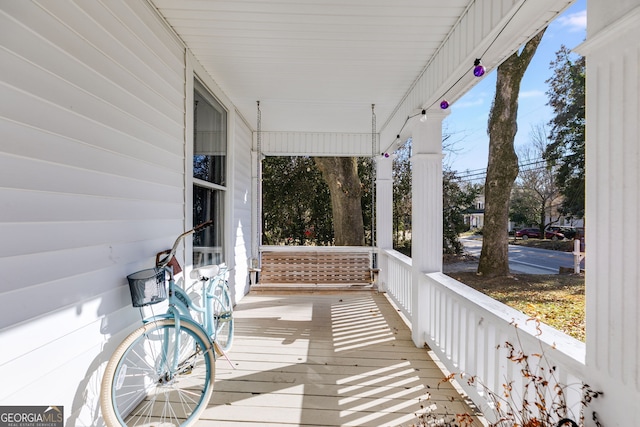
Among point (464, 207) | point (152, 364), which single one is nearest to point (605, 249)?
point (152, 364)

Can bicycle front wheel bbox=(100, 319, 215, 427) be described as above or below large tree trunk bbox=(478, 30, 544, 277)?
below

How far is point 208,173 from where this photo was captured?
3367mm

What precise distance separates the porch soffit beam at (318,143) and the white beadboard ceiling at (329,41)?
1.60 meters

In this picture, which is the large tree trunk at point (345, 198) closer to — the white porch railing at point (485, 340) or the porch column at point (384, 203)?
the porch column at point (384, 203)

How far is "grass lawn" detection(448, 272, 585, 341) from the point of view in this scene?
3.82 metres

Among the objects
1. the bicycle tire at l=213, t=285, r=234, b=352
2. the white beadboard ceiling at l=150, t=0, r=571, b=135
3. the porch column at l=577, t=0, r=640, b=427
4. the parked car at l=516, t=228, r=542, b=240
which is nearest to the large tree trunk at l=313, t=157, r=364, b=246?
the white beadboard ceiling at l=150, t=0, r=571, b=135

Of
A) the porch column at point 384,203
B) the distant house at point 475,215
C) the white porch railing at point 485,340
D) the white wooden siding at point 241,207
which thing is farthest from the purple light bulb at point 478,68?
the distant house at point 475,215

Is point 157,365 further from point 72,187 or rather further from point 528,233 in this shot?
point 528,233

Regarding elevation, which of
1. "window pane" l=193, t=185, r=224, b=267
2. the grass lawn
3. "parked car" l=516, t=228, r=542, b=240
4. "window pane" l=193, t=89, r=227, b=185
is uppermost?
"window pane" l=193, t=89, r=227, b=185

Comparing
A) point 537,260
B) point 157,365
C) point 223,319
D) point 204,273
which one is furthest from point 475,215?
point 157,365

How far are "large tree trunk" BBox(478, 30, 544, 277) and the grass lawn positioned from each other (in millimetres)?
413

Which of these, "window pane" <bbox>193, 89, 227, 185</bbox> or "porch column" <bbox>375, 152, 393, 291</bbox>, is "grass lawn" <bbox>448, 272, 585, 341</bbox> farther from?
"window pane" <bbox>193, 89, 227, 185</bbox>

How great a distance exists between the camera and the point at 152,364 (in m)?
2.13

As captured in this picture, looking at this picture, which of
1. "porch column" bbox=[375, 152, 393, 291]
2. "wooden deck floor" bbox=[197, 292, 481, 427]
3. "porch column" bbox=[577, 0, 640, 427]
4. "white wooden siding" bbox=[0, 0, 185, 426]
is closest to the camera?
"porch column" bbox=[577, 0, 640, 427]
